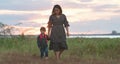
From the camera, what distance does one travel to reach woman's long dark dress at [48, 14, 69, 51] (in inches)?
575

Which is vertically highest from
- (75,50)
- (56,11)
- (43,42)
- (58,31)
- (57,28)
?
(56,11)

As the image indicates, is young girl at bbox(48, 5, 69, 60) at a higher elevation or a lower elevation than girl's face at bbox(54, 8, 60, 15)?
lower

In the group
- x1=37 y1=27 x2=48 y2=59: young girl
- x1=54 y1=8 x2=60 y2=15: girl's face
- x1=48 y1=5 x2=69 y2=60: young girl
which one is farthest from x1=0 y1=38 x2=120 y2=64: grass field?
x1=54 y1=8 x2=60 y2=15: girl's face

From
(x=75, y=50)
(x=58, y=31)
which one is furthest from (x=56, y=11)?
(x=75, y=50)

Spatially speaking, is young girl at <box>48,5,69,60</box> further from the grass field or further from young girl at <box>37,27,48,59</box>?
the grass field

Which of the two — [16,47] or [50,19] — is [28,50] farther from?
[50,19]

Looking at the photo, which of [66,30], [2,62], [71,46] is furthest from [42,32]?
[71,46]

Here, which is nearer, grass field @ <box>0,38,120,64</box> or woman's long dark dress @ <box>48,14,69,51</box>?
woman's long dark dress @ <box>48,14,69,51</box>

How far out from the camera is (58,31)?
1470 centimetres

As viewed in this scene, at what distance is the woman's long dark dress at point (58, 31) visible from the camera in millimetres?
14602

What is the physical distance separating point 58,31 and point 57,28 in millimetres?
107

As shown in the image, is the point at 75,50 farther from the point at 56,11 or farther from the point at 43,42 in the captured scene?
the point at 56,11

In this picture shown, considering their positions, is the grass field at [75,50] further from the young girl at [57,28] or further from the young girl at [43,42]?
the young girl at [57,28]

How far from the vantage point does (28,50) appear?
2027 cm
